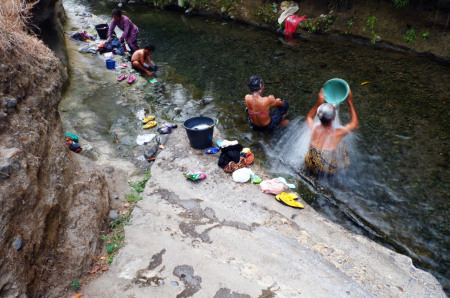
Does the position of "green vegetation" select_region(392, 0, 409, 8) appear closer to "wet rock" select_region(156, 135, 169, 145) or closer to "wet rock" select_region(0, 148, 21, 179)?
"wet rock" select_region(156, 135, 169, 145)

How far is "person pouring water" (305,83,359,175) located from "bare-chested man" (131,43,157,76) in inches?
233

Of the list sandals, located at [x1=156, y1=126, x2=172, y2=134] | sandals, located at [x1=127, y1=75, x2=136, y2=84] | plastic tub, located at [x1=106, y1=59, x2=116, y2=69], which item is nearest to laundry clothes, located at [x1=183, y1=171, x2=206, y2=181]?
sandals, located at [x1=156, y1=126, x2=172, y2=134]

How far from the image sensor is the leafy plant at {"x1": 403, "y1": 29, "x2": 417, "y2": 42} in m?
9.76

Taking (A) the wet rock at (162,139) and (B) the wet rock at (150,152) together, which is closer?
(B) the wet rock at (150,152)

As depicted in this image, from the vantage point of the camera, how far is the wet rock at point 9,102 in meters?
3.18

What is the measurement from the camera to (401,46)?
32.7 feet

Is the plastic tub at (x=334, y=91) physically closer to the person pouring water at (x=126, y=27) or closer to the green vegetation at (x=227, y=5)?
the person pouring water at (x=126, y=27)

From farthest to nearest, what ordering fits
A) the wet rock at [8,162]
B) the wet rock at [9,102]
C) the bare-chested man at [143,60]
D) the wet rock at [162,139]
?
the bare-chested man at [143,60], the wet rock at [162,139], the wet rock at [9,102], the wet rock at [8,162]

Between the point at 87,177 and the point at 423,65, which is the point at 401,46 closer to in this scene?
the point at 423,65

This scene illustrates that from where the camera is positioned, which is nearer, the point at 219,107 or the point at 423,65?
the point at 219,107

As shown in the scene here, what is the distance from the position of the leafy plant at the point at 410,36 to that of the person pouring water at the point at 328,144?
675 centimetres

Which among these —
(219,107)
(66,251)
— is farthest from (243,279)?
(219,107)

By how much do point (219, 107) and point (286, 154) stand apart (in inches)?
97.6

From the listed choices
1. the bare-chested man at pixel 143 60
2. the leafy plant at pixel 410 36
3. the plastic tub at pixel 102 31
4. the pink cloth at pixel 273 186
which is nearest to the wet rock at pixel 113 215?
the pink cloth at pixel 273 186
